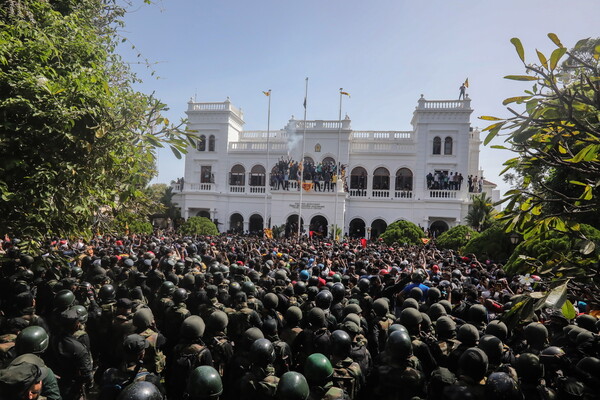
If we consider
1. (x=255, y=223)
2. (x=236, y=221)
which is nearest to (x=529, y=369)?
(x=255, y=223)

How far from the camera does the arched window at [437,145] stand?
92.7 feet

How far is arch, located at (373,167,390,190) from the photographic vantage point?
29469 mm

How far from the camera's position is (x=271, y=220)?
27875 mm

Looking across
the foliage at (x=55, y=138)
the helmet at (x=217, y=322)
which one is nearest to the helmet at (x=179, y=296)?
the helmet at (x=217, y=322)

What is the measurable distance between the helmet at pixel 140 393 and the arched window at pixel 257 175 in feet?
95.2

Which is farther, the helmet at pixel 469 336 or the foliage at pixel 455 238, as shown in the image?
the foliage at pixel 455 238

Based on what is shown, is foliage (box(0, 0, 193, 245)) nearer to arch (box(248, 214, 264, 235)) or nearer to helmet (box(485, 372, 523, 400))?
helmet (box(485, 372, 523, 400))

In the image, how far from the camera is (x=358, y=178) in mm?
29828

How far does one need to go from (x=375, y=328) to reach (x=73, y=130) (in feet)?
13.5

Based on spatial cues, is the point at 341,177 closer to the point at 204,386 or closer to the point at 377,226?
the point at 377,226

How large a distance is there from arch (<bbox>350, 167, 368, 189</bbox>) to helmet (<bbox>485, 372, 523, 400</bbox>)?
2715 centimetres

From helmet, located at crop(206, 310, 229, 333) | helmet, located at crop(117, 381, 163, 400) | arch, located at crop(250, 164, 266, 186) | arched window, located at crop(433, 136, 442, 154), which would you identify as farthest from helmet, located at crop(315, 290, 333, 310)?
arch, located at crop(250, 164, 266, 186)

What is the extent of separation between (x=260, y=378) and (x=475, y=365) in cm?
169

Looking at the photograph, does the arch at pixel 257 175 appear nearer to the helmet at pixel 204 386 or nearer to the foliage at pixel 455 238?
the foliage at pixel 455 238
